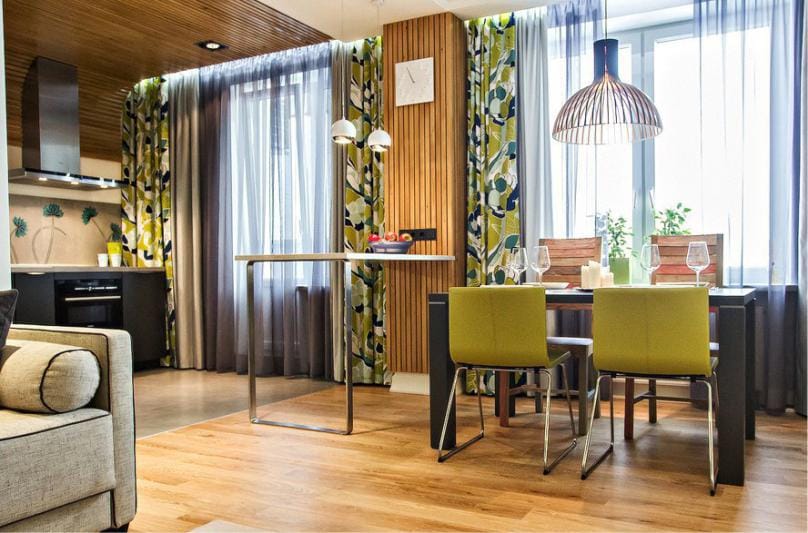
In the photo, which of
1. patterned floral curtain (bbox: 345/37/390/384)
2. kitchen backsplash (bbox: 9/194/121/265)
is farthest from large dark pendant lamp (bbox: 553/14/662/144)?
kitchen backsplash (bbox: 9/194/121/265)

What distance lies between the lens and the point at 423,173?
16.1ft

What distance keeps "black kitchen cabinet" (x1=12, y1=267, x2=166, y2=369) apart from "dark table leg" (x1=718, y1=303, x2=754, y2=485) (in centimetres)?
464

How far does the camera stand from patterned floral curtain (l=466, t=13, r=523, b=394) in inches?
189

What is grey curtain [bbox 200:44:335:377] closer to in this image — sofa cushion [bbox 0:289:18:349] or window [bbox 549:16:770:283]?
window [bbox 549:16:770:283]

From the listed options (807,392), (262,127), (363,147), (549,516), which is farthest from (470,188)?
(549,516)

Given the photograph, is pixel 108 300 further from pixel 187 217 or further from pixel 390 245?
pixel 390 245

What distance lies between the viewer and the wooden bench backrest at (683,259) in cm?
385

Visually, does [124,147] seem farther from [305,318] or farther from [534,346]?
[534,346]

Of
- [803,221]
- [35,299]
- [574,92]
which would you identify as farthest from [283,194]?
[803,221]

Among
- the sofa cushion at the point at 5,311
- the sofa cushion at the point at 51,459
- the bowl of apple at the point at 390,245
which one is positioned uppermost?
the bowl of apple at the point at 390,245

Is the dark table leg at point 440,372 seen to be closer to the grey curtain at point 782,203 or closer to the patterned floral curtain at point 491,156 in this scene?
the patterned floral curtain at point 491,156

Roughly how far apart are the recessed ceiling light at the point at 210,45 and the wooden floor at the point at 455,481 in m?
2.96

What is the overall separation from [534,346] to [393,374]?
A: 2.17 metres

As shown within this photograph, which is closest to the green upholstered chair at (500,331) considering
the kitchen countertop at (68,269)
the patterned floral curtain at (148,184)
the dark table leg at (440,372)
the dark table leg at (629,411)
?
the dark table leg at (440,372)
